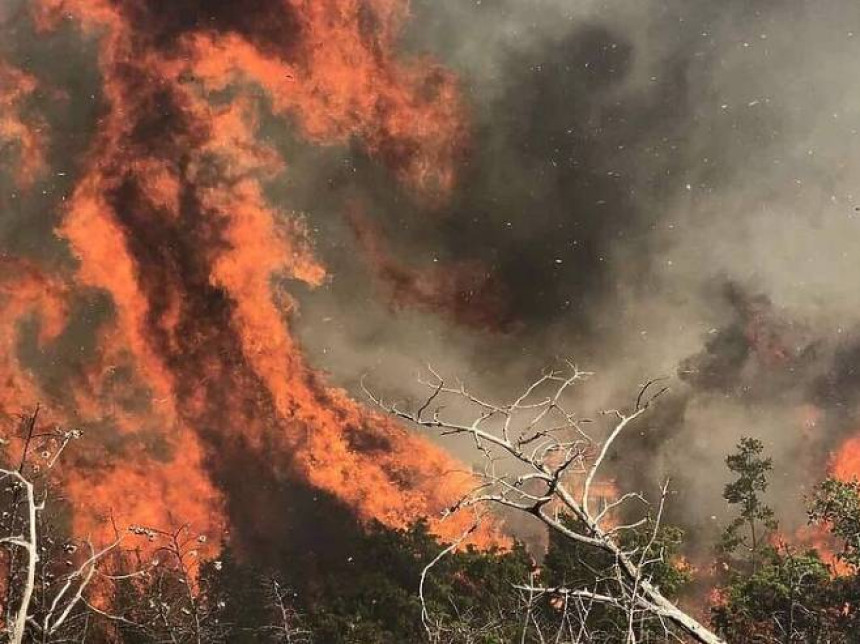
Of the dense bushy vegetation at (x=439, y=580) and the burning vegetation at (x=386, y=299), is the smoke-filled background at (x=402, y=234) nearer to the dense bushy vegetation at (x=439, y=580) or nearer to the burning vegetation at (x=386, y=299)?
the burning vegetation at (x=386, y=299)

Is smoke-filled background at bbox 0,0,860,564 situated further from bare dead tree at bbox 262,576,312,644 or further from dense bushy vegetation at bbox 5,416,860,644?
bare dead tree at bbox 262,576,312,644

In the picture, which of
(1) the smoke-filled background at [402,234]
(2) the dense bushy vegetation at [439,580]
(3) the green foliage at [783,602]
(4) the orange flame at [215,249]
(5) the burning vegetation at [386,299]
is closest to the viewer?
(3) the green foliage at [783,602]

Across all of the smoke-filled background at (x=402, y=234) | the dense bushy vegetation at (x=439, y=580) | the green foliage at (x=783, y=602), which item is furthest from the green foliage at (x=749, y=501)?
the green foliage at (x=783, y=602)

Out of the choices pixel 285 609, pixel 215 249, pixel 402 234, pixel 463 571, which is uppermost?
pixel 402 234

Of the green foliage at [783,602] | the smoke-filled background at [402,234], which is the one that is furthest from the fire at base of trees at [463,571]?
the smoke-filled background at [402,234]

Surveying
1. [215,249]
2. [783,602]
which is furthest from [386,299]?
[783,602]

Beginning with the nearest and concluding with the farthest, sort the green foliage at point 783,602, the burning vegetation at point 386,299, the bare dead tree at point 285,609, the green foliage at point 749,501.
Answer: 1. the green foliage at point 783,602
2. the burning vegetation at point 386,299
3. the green foliage at point 749,501
4. the bare dead tree at point 285,609

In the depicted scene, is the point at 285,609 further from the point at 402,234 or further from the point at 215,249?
the point at 402,234

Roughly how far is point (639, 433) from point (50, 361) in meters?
12.7

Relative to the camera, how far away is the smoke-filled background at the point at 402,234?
47.6ft

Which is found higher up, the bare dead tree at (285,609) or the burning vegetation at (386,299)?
the burning vegetation at (386,299)

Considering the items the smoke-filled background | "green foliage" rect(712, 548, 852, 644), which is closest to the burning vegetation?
the smoke-filled background

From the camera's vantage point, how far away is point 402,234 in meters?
15.5

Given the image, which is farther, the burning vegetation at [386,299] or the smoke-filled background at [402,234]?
the burning vegetation at [386,299]
